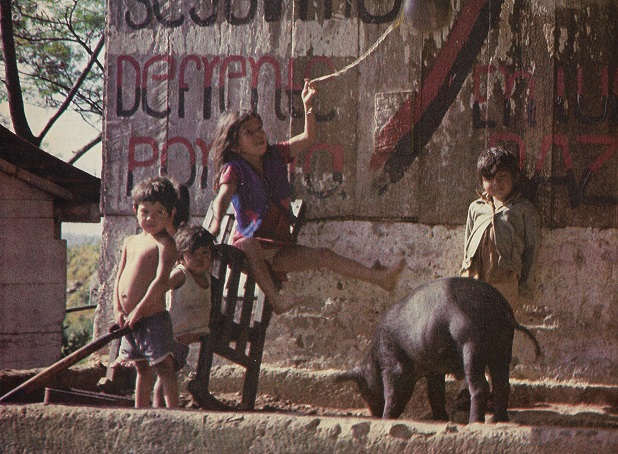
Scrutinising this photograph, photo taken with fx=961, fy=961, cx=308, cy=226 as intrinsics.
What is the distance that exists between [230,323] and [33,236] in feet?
12.0

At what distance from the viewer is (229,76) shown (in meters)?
5.42

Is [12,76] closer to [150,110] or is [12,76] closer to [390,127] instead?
[150,110]

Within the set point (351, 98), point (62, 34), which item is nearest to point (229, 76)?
point (351, 98)

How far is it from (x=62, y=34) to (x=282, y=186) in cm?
703

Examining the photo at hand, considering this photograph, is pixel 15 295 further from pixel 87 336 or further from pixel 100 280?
pixel 87 336

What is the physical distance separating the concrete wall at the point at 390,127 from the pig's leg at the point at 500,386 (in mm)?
1261

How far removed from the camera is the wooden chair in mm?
4336

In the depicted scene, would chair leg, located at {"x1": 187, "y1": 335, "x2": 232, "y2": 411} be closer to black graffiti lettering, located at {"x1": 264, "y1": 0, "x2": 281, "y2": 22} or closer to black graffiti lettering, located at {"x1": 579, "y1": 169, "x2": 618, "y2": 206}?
black graffiti lettering, located at {"x1": 264, "y1": 0, "x2": 281, "y2": 22}

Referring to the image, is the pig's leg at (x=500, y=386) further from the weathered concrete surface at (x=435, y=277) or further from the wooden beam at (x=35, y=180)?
the wooden beam at (x=35, y=180)

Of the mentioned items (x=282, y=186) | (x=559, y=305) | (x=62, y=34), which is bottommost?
(x=559, y=305)

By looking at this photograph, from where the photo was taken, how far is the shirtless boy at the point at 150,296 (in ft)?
13.5

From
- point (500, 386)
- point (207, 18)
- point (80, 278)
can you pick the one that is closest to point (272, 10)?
point (207, 18)

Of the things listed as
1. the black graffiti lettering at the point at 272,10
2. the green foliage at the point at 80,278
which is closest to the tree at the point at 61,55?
the green foliage at the point at 80,278

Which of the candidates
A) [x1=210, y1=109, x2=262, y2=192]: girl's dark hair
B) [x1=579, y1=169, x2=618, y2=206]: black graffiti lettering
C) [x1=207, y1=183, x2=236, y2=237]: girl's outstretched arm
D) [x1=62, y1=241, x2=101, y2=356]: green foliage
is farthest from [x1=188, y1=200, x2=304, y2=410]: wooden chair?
[x1=62, y1=241, x2=101, y2=356]: green foliage
